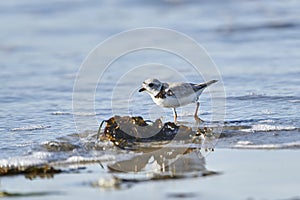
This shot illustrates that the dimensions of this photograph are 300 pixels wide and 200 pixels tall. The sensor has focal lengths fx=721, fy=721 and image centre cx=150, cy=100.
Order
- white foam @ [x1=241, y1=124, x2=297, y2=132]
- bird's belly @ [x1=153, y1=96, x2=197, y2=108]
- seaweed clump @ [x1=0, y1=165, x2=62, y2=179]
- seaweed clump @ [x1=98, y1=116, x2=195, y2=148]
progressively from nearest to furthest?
1. seaweed clump @ [x1=0, y1=165, x2=62, y2=179]
2. seaweed clump @ [x1=98, y1=116, x2=195, y2=148]
3. white foam @ [x1=241, y1=124, x2=297, y2=132]
4. bird's belly @ [x1=153, y1=96, x2=197, y2=108]

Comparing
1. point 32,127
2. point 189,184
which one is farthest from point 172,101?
point 189,184

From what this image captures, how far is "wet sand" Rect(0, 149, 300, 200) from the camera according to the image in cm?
452

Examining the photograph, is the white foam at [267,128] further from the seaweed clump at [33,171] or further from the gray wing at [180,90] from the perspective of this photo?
the seaweed clump at [33,171]

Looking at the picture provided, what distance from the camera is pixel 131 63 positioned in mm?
10461

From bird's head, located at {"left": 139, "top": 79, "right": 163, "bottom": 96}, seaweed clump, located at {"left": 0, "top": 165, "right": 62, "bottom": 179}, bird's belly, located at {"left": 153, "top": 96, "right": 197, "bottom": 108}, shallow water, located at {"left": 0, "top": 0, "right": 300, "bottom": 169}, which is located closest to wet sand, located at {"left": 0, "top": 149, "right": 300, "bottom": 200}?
seaweed clump, located at {"left": 0, "top": 165, "right": 62, "bottom": 179}

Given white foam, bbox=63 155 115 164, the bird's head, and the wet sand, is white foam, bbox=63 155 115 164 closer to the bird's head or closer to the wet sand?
the wet sand

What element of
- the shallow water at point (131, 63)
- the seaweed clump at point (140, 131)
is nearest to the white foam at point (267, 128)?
the shallow water at point (131, 63)

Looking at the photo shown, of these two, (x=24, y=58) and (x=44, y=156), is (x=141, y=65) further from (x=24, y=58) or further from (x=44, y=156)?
(x=44, y=156)

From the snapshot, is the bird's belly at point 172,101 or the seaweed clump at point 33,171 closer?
the seaweed clump at point 33,171

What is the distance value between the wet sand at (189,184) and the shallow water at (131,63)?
0.50 meters

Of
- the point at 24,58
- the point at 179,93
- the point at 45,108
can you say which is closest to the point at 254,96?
the point at 179,93

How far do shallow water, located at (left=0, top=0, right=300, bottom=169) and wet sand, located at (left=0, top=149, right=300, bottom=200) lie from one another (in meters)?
0.50

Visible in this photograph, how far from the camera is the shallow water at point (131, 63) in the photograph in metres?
6.29

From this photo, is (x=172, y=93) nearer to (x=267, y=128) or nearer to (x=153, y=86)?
(x=153, y=86)
